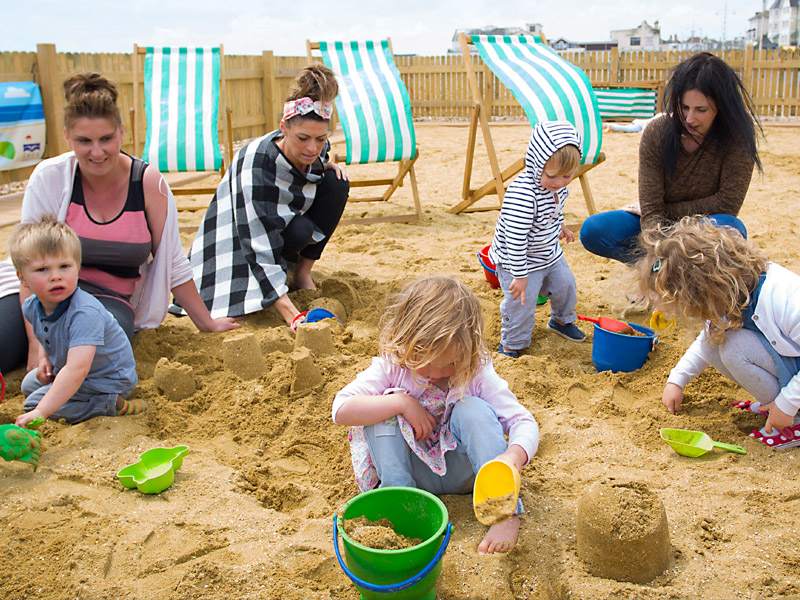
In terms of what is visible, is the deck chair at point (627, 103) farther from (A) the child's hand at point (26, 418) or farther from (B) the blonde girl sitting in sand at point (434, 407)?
(A) the child's hand at point (26, 418)

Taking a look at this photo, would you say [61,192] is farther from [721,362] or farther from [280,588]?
[721,362]

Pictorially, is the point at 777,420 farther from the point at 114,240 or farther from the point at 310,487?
the point at 114,240

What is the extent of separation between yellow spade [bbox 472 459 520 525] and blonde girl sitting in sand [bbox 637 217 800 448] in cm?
94

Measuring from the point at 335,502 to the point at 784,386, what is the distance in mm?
1555

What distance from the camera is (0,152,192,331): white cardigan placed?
2947 millimetres

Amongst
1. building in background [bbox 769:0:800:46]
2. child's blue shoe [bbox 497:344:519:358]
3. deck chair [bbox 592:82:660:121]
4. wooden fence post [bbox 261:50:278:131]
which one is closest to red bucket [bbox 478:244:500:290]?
child's blue shoe [bbox 497:344:519:358]

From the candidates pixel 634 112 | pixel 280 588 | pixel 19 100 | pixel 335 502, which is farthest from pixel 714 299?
pixel 634 112

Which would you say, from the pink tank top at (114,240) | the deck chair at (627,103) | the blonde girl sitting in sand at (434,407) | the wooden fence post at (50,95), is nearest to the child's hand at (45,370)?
the pink tank top at (114,240)

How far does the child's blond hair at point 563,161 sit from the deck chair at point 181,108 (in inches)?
129

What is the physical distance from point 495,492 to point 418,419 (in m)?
0.33

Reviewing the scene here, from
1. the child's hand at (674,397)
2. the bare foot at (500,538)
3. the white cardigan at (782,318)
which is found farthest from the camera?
the child's hand at (674,397)

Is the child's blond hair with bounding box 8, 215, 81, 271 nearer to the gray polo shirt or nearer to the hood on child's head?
the gray polo shirt

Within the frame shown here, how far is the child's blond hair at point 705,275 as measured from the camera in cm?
220

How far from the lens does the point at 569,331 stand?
3.36m
